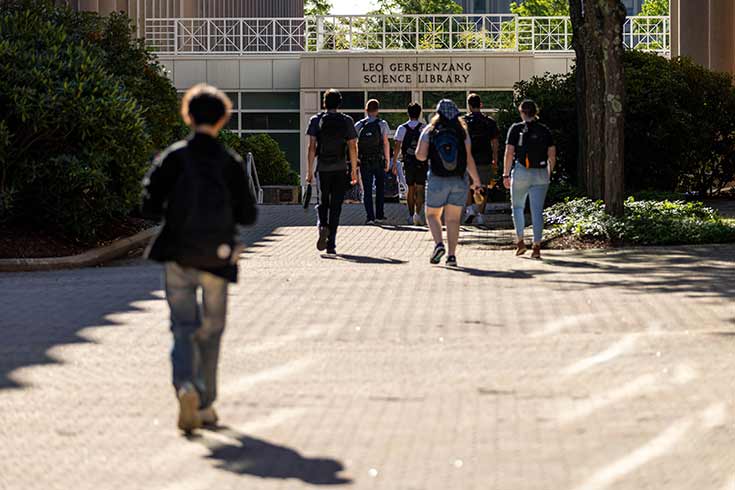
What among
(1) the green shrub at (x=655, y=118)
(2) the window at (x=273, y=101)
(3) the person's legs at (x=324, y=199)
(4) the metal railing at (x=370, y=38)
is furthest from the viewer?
(2) the window at (x=273, y=101)

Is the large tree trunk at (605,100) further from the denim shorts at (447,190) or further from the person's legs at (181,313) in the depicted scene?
the person's legs at (181,313)

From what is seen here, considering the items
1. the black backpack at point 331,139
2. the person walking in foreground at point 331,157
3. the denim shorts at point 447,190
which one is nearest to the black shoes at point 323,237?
the person walking in foreground at point 331,157

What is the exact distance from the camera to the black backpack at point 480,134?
2125cm

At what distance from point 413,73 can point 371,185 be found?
25426 millimetres

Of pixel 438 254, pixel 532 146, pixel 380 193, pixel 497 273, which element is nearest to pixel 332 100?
pixel 532 146

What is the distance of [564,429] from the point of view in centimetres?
761

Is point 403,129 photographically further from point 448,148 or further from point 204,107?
point 204,107

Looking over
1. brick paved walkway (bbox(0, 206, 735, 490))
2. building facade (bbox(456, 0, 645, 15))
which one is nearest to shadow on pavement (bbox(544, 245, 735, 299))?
brick paved walkway (bbox(0, 206, 735, 490))

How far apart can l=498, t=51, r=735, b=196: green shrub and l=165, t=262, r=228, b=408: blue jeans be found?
723 inches

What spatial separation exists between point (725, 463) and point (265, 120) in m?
43.9

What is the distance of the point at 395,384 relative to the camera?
8.95 m

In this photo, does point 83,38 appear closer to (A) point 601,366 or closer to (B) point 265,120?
(A) point 601,366

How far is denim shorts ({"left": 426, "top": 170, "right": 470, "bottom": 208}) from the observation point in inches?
631

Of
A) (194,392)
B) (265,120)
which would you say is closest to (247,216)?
(194,392)
